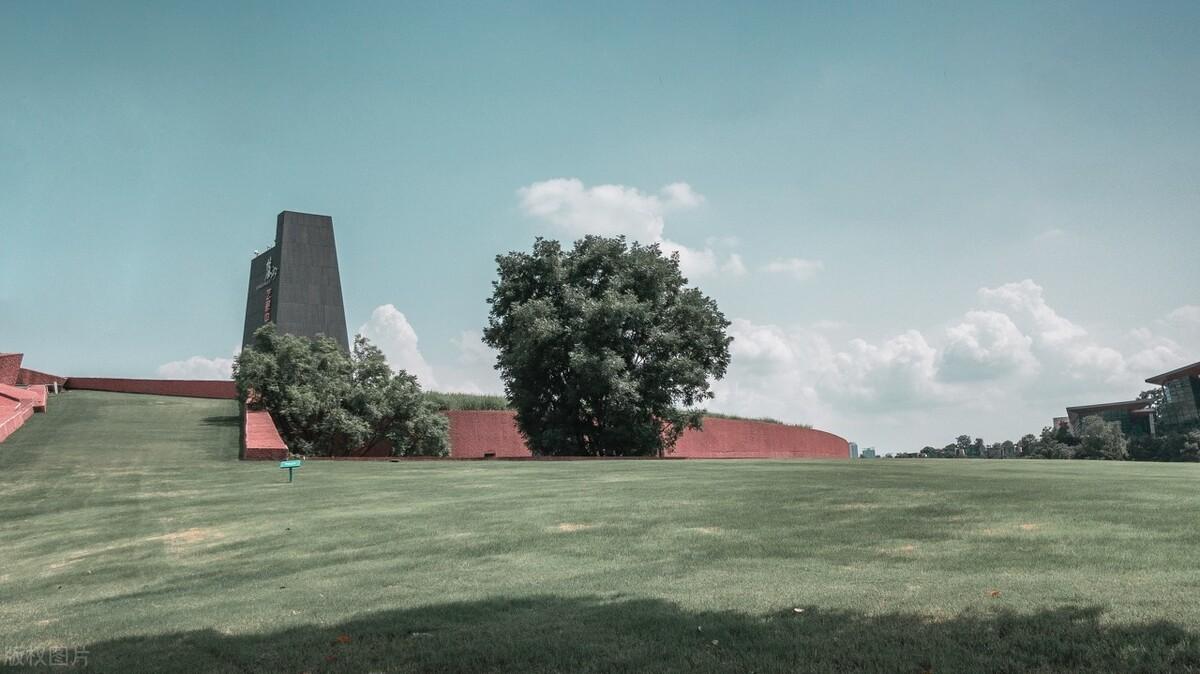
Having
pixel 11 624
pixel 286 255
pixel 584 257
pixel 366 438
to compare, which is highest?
pixel 286 255

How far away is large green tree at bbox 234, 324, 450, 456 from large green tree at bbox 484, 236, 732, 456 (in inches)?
Result: 146

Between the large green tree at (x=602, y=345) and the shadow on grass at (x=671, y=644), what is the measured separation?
21621 millimetres

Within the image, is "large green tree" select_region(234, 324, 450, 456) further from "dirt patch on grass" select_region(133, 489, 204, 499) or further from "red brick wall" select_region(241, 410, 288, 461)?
"dirt patch on grass" select_region(133, 489, 204, 499)

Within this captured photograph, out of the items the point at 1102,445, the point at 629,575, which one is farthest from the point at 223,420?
the point at 1102,445

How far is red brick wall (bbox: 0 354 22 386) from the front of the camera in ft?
134

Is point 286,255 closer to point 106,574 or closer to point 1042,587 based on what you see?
point 106,574

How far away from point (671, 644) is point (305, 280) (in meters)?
46.6

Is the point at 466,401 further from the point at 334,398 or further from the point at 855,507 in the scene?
the point at 855,507

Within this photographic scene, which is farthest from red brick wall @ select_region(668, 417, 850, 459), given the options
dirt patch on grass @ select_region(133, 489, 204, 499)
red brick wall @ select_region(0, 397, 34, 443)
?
dirt patch on grass @ select_region(133, 489, 204, 499)

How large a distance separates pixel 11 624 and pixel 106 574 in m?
2.23

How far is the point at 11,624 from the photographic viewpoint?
7320mm

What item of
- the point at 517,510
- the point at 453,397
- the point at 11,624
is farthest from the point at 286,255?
the point at 11,624

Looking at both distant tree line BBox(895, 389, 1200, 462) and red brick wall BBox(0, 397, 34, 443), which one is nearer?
red brick wall BBox(0, 397, 34, 443)

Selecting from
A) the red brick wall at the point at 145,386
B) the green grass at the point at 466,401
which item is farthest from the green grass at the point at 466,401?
the red brick wall at the point at 145,386
